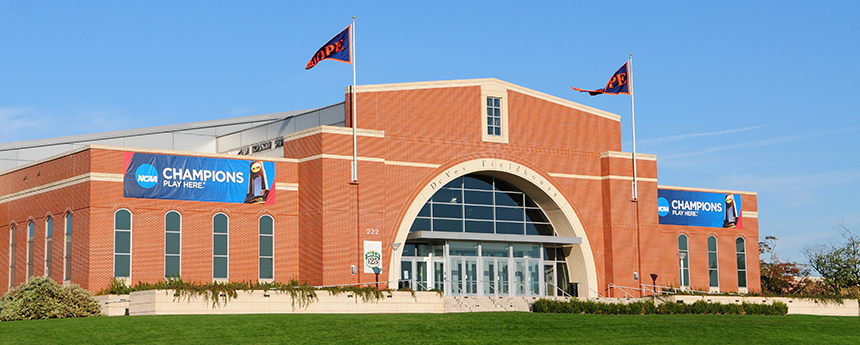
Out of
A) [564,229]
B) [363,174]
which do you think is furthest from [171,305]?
[564,229]

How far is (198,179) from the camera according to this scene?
3897cm

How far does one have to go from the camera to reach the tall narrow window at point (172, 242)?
3803cm

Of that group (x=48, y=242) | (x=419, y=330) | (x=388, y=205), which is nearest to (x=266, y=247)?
(x=388, y=205)

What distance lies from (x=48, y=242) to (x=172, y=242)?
5.75 meters

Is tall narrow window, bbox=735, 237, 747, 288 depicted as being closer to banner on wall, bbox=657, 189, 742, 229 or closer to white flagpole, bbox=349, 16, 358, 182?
banner on wall, bbox=657, 189, 742, 229

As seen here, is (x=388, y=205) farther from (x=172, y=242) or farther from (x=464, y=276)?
(x=172, y=242)

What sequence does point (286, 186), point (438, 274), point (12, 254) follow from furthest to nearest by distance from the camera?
1. point (438, 274)
2. point (12, 254)
3. point (286, 186)

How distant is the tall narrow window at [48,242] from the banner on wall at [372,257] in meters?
12.3

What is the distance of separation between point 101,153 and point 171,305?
8.45 m

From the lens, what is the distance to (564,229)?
154 feet

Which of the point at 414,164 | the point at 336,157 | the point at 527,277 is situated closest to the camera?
the point at 336,157

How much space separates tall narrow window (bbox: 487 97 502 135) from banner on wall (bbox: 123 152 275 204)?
1022cm

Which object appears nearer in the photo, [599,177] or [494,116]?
[494,116]

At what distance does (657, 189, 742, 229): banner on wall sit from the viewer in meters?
51.4
